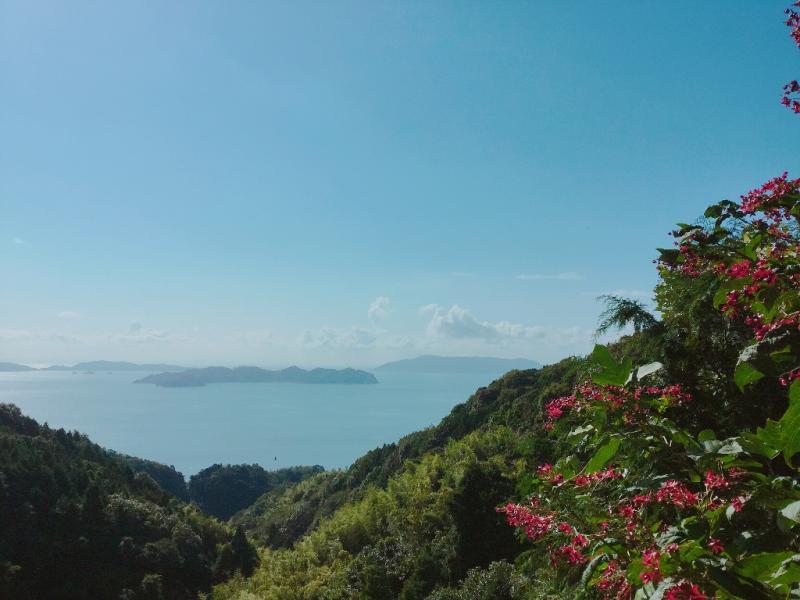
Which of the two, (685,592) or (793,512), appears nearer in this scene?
(793,512)

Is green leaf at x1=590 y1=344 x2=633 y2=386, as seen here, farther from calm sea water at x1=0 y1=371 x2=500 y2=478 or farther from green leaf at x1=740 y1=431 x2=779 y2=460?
calm sea water at x1=0 y1=371 x2=500 y2=478

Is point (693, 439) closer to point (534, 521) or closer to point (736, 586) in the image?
point (736, 586)

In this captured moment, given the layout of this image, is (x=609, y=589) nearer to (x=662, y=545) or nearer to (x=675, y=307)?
(x=662, y=545)

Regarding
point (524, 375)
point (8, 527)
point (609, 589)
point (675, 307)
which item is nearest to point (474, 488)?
point (675, 307)

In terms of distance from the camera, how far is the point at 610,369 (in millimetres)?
1306

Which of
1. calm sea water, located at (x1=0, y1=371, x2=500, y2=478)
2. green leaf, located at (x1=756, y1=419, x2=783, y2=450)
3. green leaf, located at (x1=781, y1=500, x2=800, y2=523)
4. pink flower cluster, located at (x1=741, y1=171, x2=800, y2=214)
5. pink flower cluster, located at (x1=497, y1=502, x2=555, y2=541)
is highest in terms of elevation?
pink flower cluster, located at (x1=741, y1=171, x2=800, y2=214)

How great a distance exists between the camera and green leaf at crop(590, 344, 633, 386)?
126 centimetres

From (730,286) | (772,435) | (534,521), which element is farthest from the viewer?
(534,521)

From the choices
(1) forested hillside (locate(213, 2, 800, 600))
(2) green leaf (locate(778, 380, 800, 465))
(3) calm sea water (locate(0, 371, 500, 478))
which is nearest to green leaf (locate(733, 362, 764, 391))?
(1) forested hillside (locate(213, 2, 800, 600))

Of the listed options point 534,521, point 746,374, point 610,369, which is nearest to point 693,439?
point 746,374

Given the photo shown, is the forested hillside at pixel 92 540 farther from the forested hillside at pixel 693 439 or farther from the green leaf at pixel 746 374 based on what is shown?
the green leaf at pixel 746 374

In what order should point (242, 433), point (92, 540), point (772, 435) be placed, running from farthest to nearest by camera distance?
point (242, 433) < point (92, 540) < point (772, 435)

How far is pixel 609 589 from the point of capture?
1.61 metres

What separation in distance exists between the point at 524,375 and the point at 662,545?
40.0 metres
